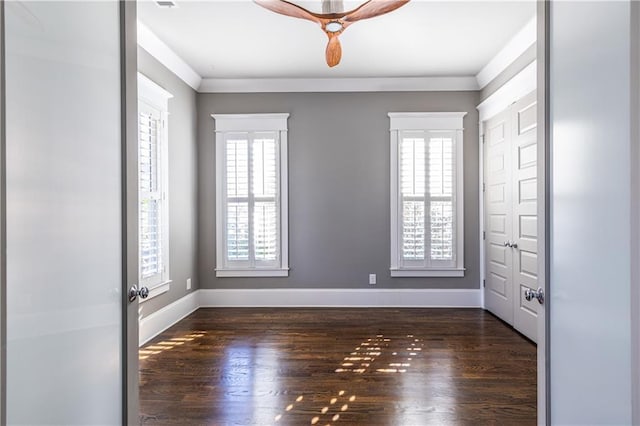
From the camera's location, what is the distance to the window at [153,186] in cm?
356

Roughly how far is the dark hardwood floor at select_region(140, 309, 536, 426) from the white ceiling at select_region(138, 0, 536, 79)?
9.42ft

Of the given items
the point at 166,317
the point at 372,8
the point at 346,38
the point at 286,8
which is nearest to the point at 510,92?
the point at 346,38

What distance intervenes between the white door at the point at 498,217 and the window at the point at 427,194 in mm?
324

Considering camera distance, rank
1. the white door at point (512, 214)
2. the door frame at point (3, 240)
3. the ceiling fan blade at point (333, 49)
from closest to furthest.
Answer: the door frame at point (3, 240)
the ceiling fan blade at point (333, 49)
the white door at point (512, 214)

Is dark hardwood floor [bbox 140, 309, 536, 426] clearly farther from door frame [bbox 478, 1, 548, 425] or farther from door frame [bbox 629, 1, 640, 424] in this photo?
door frame [bbox 629, 1, 640, 424]

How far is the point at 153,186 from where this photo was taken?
3781 mm

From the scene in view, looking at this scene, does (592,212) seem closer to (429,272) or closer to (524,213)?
(524,213)

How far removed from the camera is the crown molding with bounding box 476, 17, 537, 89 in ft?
11.5

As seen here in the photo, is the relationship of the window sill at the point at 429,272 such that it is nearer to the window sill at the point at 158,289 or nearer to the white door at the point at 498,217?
the white door at the point at 498,217

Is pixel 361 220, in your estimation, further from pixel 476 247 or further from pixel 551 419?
pixel 551 419

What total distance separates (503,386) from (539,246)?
165 cm

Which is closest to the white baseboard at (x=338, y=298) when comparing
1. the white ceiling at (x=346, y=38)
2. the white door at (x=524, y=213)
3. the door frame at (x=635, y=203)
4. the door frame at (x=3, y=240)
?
the white door at (x=524, y=213)

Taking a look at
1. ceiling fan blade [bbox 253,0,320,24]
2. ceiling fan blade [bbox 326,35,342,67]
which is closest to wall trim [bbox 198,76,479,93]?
ceiling fan blade [bbox 326,35,342,67]

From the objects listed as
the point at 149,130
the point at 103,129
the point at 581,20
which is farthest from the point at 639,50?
the point at 149,130
